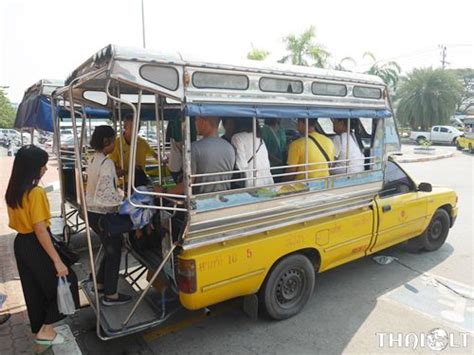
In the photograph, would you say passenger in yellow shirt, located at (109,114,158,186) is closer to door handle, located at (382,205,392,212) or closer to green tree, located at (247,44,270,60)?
door handle, located at (382,205,392,212)

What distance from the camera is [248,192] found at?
3283 millimetres

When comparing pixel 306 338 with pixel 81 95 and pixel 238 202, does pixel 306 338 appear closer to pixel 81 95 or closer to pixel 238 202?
pixel 238 202

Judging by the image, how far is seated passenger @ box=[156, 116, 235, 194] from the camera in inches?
124

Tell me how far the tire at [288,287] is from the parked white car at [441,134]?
28202 millimetres

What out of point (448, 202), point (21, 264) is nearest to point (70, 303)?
point (21, 264)

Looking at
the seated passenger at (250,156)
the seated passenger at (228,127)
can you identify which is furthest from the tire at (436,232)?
the seated passenger at (228,127)

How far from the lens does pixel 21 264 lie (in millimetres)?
3010

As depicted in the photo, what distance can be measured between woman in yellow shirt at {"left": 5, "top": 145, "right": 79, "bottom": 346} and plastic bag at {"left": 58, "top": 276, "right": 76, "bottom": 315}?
78 millimetres

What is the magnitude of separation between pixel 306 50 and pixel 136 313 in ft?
59.8

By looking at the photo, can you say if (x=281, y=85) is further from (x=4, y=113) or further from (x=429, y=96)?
(x=4, y=113)

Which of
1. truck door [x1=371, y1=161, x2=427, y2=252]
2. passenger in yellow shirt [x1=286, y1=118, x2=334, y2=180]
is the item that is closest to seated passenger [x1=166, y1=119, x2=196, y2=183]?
passenger in yellow shirt [x1=286, y1=118, x2=334, y2=180]

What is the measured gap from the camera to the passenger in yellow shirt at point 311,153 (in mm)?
3889

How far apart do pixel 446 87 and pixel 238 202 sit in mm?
34084

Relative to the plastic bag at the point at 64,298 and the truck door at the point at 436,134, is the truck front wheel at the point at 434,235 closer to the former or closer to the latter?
the plastic bag at the point at 64,298
